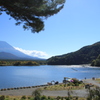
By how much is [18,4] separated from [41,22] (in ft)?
7.10

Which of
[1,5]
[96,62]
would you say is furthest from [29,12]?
[96,62]

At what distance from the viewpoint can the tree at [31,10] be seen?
10.6m

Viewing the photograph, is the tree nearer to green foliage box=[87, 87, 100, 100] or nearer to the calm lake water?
green foliage box=[87, 87, 100, 100]

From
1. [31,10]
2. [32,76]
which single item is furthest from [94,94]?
[32,76]

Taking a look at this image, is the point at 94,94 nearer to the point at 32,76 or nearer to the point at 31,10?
the point at 31,10

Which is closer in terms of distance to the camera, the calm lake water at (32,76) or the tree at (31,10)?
the tree at (31,10)

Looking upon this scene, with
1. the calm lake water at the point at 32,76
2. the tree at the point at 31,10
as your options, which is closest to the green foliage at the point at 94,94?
the tree at the point at 31,10

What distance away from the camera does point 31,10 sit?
11281mm

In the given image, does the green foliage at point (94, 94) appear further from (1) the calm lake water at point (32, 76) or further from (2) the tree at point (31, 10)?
(1) the calm lake water at point (32, 76)

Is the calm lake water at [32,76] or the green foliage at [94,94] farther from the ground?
the green foliage at [94,94]

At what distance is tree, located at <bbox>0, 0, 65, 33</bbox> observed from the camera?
10.6 meters

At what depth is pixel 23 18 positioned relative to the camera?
40.0 ft

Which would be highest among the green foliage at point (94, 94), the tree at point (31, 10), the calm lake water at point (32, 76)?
the tree at point (31, 10)

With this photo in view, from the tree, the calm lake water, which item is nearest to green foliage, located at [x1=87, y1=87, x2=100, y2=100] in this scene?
the tree
